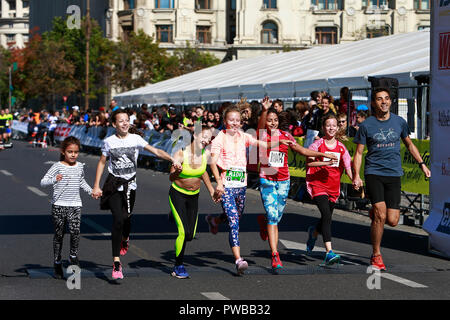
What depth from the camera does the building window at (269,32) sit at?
91.3m

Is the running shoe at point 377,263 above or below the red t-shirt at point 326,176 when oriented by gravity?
below

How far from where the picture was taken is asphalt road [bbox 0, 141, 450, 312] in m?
8.44

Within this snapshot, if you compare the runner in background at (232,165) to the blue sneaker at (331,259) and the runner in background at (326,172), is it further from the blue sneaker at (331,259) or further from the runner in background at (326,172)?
the runner in background at (326,172)

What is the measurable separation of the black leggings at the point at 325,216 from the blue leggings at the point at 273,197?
0.51m

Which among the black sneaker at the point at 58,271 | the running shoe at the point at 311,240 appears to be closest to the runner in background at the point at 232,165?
the running shoe at the point at 311,240

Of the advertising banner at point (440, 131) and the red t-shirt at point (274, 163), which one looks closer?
the red t-shirt at point (274, 163)

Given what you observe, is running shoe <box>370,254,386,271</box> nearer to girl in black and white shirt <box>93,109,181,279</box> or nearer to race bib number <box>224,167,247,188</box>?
race bib number <box>224,167,247,188</box>

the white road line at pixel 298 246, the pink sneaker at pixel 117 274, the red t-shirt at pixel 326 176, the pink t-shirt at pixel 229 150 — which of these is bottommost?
the white road line at pixel 298 246

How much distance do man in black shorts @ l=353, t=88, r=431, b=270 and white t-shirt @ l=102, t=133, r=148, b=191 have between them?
2.42 metres

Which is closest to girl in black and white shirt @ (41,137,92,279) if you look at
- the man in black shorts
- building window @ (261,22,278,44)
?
the man in black shorts
